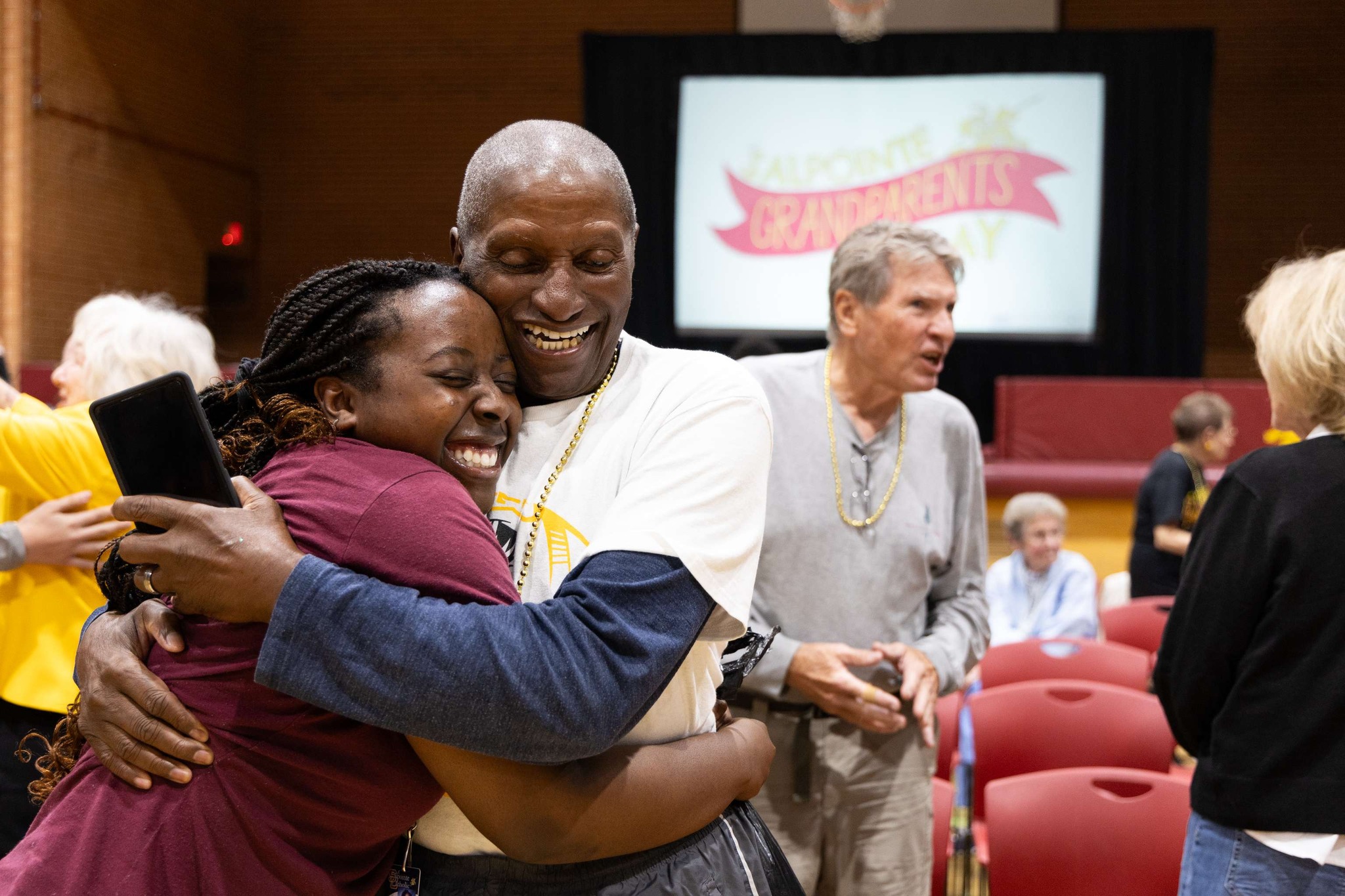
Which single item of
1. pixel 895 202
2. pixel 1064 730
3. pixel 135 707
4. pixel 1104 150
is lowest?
pixel 1064 730

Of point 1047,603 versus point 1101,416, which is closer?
point 1047,603

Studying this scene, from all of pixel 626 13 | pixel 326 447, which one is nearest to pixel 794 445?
pixel 326 447

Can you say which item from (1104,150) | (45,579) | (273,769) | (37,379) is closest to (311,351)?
(273,769)

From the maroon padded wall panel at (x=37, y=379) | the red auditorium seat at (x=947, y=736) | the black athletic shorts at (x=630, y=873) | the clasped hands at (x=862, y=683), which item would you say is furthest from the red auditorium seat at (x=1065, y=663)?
the maroon padded wall panel at (x=37, y=379)

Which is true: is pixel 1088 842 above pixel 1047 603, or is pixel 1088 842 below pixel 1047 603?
above

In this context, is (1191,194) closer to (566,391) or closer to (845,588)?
(845,588)

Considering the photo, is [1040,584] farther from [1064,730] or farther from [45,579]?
[45,579]

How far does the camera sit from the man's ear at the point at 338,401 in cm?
118

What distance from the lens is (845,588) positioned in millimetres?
2453

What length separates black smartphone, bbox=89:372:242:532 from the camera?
1.06 metres

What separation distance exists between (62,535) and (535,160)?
1701 mm

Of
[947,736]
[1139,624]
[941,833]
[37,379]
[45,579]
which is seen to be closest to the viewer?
[45,579]

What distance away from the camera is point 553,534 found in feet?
4.34

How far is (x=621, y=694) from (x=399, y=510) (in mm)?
252
